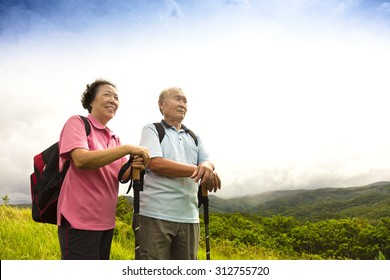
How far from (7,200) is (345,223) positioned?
53.0 ft

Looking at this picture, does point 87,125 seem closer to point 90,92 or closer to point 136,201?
point 90,92

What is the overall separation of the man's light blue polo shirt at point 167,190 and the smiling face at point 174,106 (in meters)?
0.16

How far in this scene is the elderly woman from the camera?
2619mm

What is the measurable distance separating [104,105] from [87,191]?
2.51ft

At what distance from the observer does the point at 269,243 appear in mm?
16562

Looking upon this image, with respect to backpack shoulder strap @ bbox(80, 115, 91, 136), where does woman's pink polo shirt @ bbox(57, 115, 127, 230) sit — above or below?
below

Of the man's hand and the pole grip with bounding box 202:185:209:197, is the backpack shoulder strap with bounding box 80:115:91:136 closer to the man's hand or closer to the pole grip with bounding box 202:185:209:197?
the man's hand

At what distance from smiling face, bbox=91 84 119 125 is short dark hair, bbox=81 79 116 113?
2.0 inches

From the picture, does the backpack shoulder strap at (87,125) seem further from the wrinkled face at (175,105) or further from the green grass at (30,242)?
the green grass at (30,242)

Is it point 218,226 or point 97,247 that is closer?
point 97,247

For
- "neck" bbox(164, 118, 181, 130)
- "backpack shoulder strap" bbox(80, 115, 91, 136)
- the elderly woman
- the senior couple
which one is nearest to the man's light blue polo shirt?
the senior couple
